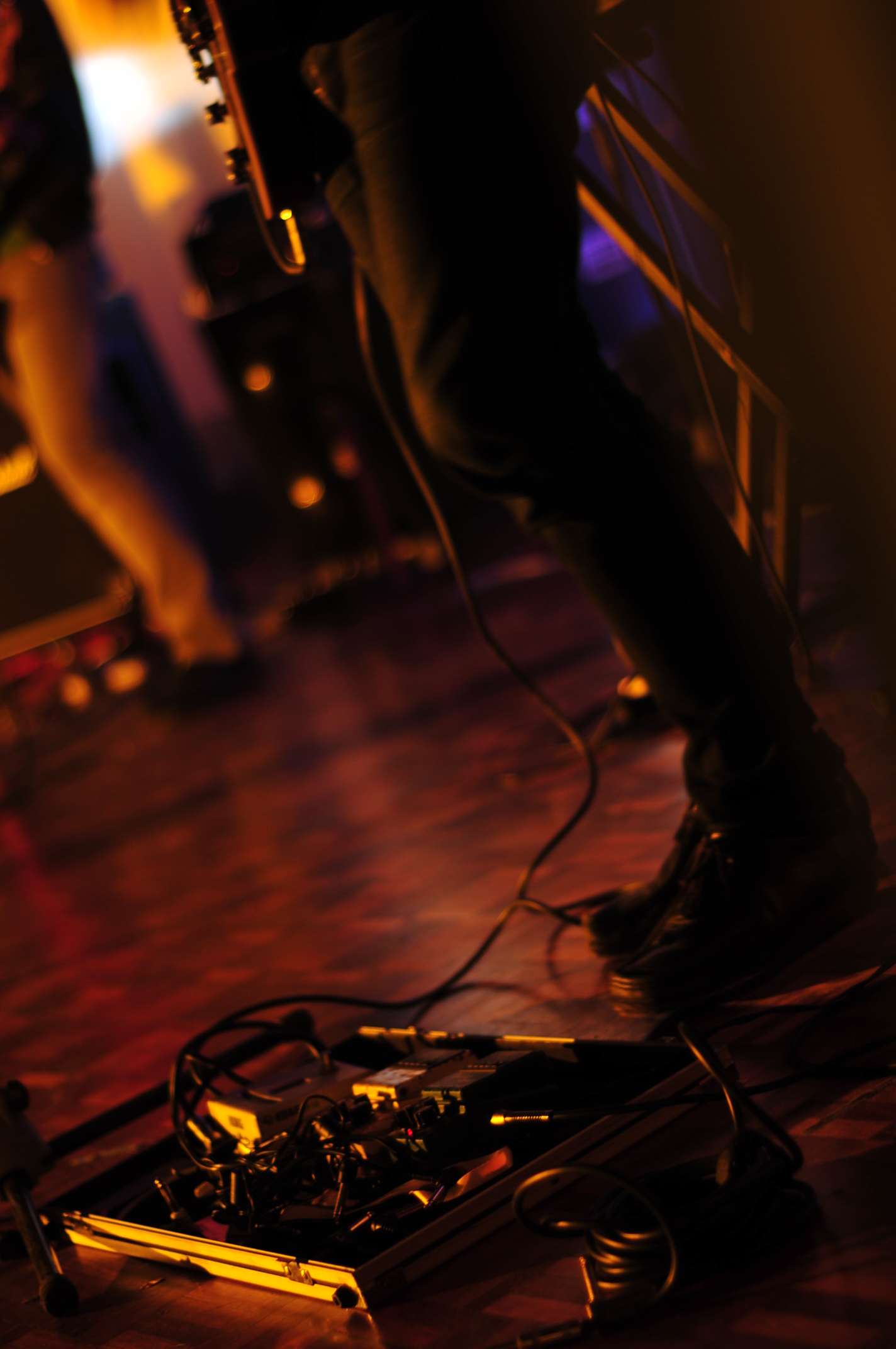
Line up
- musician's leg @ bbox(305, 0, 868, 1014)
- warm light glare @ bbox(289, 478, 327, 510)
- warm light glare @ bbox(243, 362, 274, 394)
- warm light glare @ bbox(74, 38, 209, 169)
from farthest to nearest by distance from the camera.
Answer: warm light glare @ bbox(74, 38, 209, 169), warm light glare @ bbox(289, 478, 327, 510), warm light glare @ bbox(243, 362, 274, 394), musician's leg @ bbox(305, 0, 868, 1014)

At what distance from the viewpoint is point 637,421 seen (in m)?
0.98

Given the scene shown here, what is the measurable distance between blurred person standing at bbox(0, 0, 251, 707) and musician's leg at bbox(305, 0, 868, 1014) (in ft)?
7.15

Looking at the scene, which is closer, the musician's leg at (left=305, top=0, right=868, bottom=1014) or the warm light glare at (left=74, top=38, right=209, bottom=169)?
the musician's leg at (left=305, top=0, right=868, bottom=1014)

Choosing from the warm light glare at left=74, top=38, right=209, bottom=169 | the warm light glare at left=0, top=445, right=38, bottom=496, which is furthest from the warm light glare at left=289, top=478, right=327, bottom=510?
the warm light glare at left=74, top=38, right=209, bottom=169

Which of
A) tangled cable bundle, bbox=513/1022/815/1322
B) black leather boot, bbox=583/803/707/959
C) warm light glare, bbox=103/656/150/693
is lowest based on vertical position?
warm light glare, bbox=103/656/150/693

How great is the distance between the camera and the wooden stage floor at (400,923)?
66 cm

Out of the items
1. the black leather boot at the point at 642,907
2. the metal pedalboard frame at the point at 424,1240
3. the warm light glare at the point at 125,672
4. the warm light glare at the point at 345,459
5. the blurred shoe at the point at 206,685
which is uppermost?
the metal pedalboard frame at the point at 424,1240

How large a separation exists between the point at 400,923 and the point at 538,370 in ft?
2.41

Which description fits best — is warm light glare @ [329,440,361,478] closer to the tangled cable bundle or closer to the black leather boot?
the black leather boot

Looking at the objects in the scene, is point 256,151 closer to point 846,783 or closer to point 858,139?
point 846,783

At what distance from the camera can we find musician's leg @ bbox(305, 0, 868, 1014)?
918 millimetres

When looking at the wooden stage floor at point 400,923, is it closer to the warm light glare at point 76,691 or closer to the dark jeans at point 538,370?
the dark jeans at point 538,370

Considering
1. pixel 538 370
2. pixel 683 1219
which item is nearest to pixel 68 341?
pixel 538 370

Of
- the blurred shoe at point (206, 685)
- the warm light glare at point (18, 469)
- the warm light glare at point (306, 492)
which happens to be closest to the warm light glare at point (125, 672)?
the warm light glare at point (18, 469)
